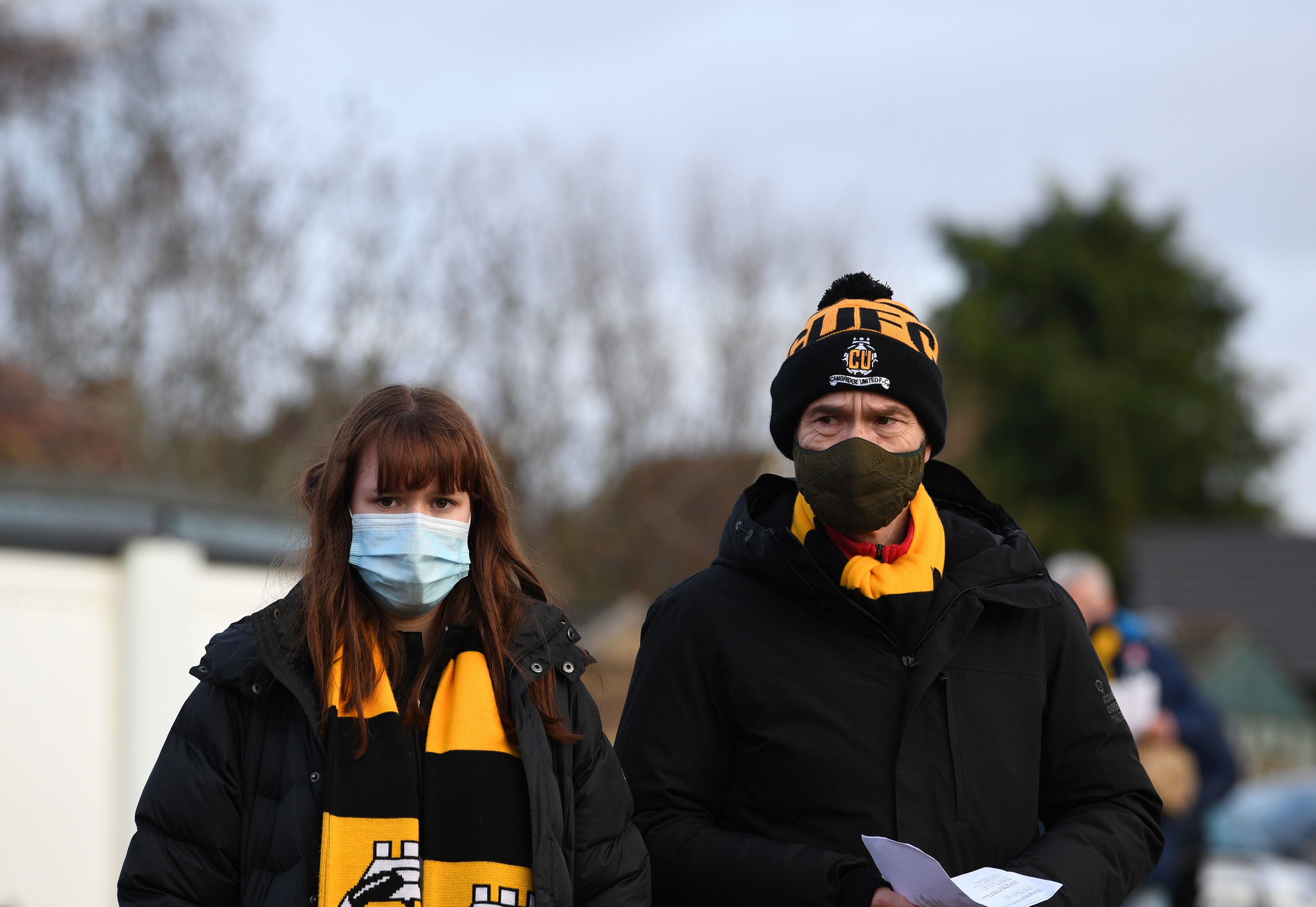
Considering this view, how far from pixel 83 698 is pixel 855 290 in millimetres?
5127

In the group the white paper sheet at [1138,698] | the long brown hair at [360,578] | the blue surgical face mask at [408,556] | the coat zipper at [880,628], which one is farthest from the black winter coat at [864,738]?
the white paper sheet at [1138,698]

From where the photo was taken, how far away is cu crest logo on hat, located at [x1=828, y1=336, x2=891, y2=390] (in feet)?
10.0

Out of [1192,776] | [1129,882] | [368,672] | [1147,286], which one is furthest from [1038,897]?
[1147,286]

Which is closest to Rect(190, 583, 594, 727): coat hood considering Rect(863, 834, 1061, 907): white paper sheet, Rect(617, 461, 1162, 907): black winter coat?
Rect(617, 461, 1162, 907): black winter coat

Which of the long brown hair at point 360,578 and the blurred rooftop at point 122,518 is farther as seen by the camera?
the blurred rooftop at point 122,518

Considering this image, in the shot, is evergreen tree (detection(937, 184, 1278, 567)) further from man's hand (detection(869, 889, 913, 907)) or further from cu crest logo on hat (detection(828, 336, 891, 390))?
man's hand (detection(869, 889, 913, 907))

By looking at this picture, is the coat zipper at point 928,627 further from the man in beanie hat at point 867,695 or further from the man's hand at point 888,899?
the man's hand at point 888,899

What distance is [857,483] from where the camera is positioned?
3008 mm

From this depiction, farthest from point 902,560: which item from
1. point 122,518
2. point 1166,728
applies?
point 122,518

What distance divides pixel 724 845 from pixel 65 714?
499 centimetres

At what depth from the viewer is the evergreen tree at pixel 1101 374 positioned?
43438 millimetres

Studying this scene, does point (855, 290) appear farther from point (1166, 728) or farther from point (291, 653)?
point (1166, 728)

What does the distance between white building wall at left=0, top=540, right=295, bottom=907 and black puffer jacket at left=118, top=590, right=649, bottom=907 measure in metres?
3.96

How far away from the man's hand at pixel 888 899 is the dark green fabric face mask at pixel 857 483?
2.47ft
